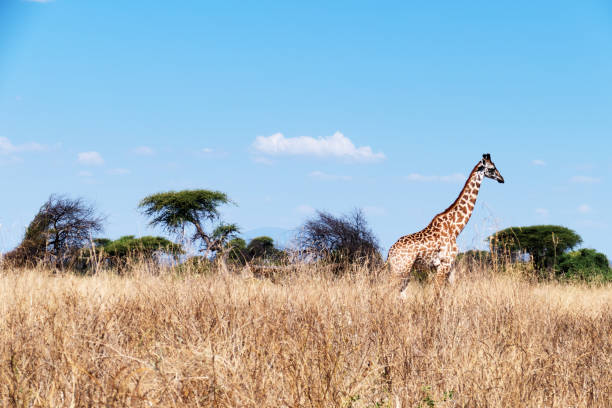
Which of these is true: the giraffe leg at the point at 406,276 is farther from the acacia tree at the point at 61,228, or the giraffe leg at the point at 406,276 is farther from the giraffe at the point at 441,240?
the acacia tree at the point at 61,228

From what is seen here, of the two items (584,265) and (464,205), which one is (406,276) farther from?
(584,265)

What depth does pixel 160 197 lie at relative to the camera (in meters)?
25.6

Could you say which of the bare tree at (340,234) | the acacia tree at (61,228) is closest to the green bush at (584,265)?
the bare tree at (340,234)

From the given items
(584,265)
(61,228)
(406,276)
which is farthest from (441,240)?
(61,228)

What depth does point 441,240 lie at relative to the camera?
26.5 feet

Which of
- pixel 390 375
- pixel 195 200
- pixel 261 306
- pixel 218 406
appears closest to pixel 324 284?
pixel 261 306

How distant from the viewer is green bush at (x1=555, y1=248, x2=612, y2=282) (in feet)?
49.5

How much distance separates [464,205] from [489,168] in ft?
2.43

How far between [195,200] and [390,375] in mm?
23080

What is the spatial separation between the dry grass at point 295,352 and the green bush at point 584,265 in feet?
30.9

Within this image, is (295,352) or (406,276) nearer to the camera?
(295,352)

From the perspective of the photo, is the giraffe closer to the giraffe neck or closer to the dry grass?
the giraffe neck

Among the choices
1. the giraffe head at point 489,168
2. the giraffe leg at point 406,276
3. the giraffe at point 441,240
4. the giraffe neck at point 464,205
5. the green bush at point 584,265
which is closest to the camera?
the giraffe leg at point 406,276

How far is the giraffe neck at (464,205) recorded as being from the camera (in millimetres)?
8625
